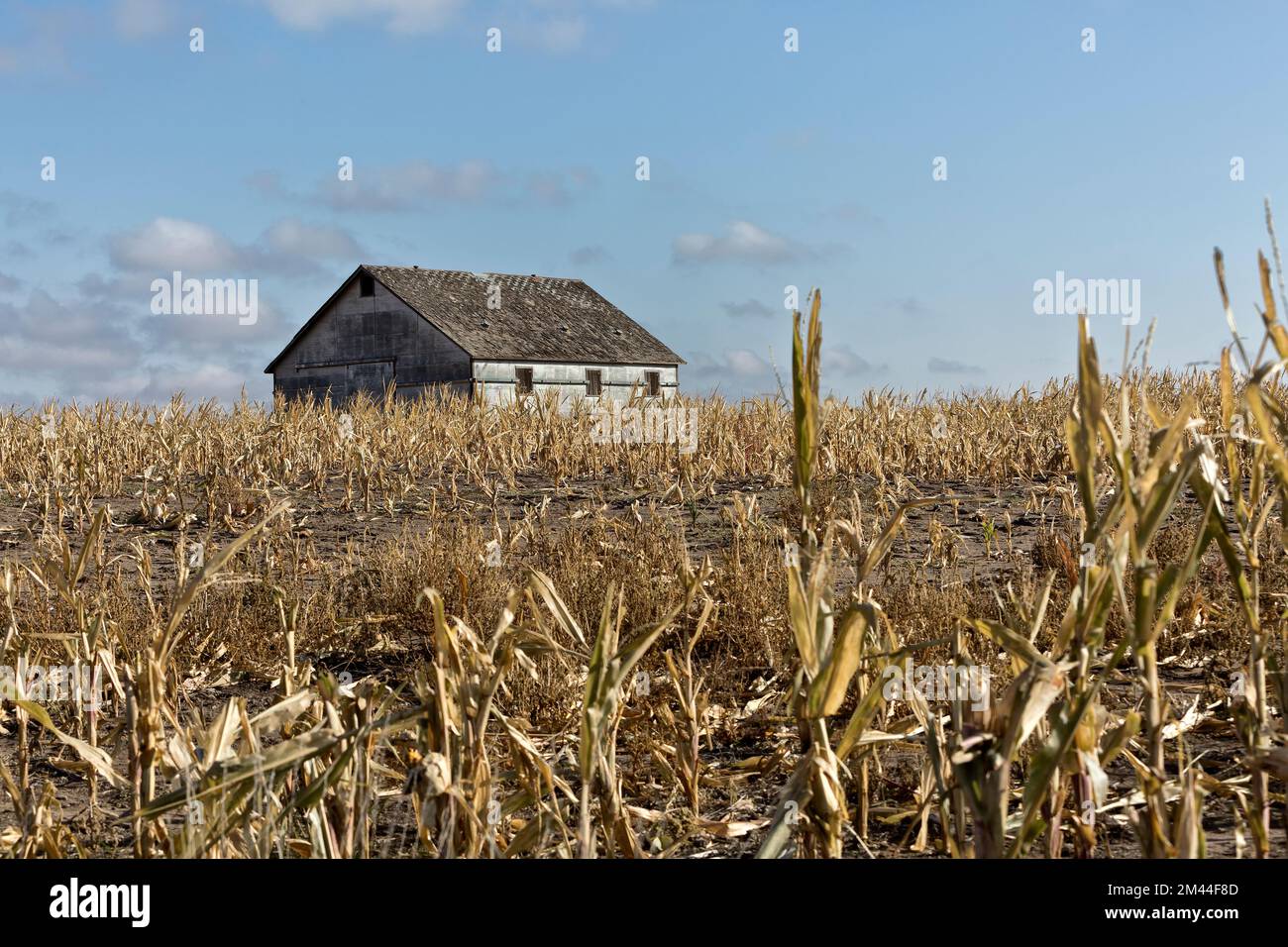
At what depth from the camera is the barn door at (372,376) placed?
30873 mm

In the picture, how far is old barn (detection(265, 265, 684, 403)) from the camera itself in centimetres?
2969

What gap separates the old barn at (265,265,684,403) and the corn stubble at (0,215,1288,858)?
1825cm

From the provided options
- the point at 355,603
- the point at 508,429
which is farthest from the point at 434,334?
the point at 355,603

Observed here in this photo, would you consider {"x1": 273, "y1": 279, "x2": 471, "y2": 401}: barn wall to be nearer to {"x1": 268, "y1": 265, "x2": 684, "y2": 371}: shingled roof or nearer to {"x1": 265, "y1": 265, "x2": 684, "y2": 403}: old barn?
{"x1": 265, "y1": 265, "x2": 684, "y2": 403}: old barn

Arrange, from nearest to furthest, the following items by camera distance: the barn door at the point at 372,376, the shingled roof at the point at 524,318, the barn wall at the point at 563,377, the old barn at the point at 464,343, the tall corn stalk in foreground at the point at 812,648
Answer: the tall corn stalk in foreground at the point at 812,648 < the barn wall at the point at 563,377 < the old barn at the point at 464,343 < the shingled roof at the point at 524,318 < the barn door at the point at 372,376

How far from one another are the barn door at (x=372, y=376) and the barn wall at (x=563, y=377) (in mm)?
3234

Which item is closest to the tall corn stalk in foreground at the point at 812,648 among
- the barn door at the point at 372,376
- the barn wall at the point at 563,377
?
the barn wall at the point at 563,377

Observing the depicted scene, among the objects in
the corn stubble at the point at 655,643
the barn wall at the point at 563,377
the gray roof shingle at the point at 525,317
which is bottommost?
the corn stubble at the point at 655,643

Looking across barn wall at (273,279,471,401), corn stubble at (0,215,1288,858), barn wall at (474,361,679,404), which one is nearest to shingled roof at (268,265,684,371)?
barn wall at (474,361,679,404)

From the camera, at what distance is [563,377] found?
31484 millimetres

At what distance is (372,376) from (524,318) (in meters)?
4.65

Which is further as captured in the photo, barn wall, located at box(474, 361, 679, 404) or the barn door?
the barn door

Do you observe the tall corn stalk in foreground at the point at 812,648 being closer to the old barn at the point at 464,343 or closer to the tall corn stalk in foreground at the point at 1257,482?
the tall corn stalk in foreground at the point at 1257,482

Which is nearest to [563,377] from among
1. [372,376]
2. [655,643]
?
[372,376]
